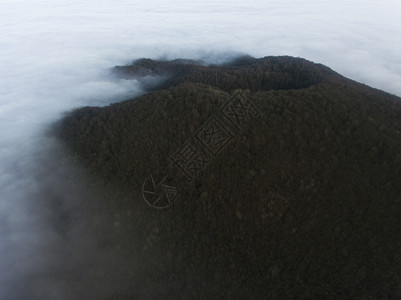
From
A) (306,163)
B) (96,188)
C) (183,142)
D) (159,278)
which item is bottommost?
(159,278)

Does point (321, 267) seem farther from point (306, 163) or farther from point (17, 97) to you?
point (17, 97)

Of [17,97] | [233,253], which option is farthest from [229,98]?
[17,97]

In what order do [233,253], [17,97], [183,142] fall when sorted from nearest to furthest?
[233,253], [183,142], [17,97]

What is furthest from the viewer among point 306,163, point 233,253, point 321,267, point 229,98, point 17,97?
point 17,97

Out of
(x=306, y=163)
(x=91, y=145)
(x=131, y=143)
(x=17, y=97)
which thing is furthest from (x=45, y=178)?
(x=17, y=97)

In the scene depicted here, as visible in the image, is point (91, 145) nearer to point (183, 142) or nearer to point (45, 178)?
point (45, 178)

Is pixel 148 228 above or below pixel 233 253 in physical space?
below

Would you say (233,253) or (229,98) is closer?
(233,253)
